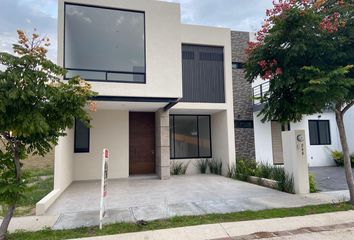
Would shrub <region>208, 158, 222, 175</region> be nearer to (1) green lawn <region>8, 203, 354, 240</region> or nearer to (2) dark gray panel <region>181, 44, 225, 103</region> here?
(2) dark gray panel <region>181, 44, 225, 103</region>

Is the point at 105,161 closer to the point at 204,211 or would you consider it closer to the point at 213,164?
the point at 204,211

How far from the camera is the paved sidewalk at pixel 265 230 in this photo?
4.79 m

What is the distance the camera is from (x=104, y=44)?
9703mm

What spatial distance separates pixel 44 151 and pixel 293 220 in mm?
5796

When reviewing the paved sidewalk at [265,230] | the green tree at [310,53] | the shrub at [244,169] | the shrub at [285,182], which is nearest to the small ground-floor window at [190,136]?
the shrub at [244,169]

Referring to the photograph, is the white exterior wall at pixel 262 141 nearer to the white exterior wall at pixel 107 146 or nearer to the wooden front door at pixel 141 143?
the wooden front door at pixel 141 143

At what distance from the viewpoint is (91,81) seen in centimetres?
902

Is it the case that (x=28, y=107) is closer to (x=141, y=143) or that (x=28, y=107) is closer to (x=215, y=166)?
(x=141, y=143)

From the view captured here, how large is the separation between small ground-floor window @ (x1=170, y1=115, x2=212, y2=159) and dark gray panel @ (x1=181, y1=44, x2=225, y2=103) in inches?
71.6

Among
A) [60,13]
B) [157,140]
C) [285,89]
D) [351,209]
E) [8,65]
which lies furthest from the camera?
[157,140]

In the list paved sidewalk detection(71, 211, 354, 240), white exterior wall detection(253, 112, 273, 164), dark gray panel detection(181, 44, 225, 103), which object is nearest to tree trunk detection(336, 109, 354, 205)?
paved sidewalk detection(71, 211, 354, 240)

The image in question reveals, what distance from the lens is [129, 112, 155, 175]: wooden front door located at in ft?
42.4

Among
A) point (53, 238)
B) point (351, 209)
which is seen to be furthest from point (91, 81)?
point (351, 209)

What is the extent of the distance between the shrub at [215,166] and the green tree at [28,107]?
31.2ft
